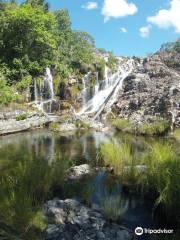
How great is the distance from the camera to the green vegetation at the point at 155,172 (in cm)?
768

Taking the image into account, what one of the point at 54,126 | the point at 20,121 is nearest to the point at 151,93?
the point at 54,126

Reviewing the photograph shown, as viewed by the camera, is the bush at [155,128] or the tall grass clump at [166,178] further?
the bush at [155,128]

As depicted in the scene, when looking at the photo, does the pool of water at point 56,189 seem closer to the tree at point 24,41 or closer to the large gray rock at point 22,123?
the large gray rock at point 22,123

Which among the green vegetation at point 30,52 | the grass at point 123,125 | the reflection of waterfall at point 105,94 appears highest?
the green vegetation at point 30,52

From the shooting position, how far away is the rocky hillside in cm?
3241

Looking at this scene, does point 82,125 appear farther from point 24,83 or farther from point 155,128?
point 24,83

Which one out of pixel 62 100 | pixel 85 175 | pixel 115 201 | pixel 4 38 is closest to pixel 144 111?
pixel 62 100

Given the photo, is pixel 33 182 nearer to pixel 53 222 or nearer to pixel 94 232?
pixel 53 222

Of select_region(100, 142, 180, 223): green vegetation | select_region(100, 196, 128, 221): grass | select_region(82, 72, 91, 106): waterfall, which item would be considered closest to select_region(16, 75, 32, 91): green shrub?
select_region(82, 72, 91, 106): waterfall

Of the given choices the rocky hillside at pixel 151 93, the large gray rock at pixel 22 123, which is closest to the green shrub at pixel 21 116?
the large gray rock at pixel 22 123

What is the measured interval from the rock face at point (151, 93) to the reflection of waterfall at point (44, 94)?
24.9 feet

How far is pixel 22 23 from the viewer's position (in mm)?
39500

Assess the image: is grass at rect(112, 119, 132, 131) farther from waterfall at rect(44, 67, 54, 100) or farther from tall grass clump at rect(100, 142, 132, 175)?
tall grass clump at rect(100, 142, 132, 175)

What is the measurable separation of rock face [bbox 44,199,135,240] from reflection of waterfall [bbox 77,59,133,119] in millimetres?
27188
